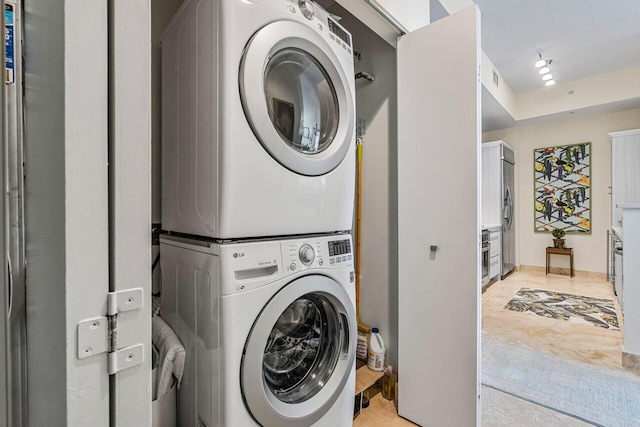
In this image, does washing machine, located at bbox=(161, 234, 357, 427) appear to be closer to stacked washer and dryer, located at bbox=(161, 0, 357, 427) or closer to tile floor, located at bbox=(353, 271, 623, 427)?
stacked washer and dryer, located at bbox=(161, 0, 357, 427)

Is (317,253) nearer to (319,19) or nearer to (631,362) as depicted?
(319,19)

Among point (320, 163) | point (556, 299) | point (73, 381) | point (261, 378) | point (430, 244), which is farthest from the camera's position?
point (556, 299)

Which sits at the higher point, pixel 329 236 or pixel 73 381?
pixel 329 236

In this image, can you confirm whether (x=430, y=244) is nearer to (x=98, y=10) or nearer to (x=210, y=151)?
(x=210, y=151)

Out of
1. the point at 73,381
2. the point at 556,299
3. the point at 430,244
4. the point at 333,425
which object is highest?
the point at 430,244

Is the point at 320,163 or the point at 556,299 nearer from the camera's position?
the point at 320,163

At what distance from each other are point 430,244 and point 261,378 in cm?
103

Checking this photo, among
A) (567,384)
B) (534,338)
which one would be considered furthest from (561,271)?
(567,384)

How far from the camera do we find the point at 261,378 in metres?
0.95

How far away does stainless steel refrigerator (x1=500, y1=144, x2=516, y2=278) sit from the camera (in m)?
4.68

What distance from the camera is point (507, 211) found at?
15.8ft

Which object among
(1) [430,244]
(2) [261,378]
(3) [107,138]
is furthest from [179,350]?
(1) [430,244]

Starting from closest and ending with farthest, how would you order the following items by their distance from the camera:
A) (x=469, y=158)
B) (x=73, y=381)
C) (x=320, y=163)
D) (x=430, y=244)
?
(x=73, y=381) < (x=320, y=163) < (x=469, y=158) < (x=430, y=244)

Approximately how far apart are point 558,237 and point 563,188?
0.81 metres
